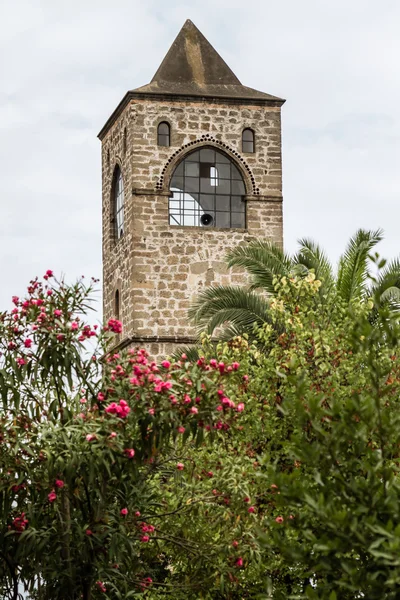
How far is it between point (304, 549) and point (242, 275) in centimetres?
2112

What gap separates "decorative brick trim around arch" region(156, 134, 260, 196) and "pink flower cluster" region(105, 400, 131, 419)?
18699mm

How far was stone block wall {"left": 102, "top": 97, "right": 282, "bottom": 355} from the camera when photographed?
2966 centimetres

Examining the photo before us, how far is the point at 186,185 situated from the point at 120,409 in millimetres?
18983

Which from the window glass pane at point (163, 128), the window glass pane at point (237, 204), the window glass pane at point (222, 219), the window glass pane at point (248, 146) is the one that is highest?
the window glass pane at point (163, 128)

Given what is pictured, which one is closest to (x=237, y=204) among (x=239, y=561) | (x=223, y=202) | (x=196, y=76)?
(x=223, y=202)

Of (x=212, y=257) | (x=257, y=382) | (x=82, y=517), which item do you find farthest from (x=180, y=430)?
(x=212, y=257)

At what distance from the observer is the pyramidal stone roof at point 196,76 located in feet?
101

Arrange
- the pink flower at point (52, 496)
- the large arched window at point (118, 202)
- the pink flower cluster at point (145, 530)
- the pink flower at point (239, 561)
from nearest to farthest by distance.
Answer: the pink flower at point (52, 496) < the pink flower cluster at point (145, 530) < the pink flower at point (239, 561) < the large arched window at point (118, 202)

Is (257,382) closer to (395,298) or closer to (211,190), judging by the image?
(395,298)

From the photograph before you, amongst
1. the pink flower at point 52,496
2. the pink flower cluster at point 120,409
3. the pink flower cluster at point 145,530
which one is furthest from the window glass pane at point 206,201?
the pink flower cluster at point 120,409

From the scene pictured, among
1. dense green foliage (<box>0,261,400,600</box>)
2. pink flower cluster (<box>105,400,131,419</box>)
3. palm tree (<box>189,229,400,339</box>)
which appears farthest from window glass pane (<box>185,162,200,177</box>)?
pink flower cluster (<box>105,400,131,419</box>)

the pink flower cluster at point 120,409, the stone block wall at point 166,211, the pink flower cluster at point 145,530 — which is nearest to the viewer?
the pink flower cluster at point 120,409

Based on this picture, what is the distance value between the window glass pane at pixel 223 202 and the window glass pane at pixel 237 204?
0.10 m

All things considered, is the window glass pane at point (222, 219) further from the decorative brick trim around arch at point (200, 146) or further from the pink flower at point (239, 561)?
the pink flower at point (239, 561)
